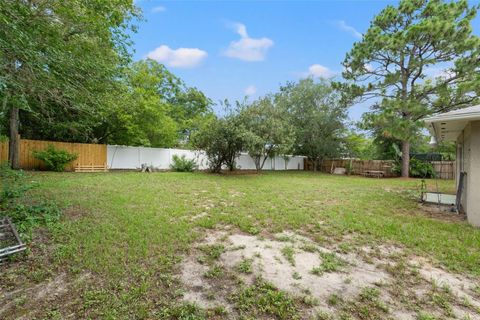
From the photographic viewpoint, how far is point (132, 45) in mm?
7852

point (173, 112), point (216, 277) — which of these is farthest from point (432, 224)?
point (173, 112)

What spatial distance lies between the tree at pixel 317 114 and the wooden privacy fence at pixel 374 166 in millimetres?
1193

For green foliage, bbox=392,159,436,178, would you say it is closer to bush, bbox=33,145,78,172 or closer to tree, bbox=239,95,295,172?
tree, bbox=239,95,295,172

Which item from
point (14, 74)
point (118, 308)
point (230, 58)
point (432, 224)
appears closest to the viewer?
point (118, 308)

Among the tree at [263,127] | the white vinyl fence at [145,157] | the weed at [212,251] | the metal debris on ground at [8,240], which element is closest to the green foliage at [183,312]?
the weed at [212,251]

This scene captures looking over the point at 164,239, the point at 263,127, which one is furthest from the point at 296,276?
the point at 263,127

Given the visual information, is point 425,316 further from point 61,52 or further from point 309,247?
point 61,52

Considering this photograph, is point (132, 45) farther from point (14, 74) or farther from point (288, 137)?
point (288, 137)

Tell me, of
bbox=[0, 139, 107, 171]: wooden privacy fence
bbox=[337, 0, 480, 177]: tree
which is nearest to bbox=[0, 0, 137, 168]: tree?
bbox=[0, 139, 107, 171]: wooden privacy fence

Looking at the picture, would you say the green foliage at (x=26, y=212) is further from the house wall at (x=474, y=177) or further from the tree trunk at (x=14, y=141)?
the house wall at (x=474, y=177)

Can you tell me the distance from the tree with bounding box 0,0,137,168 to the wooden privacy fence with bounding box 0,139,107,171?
6475mm

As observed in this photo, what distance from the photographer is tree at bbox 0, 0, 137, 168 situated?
3.21m

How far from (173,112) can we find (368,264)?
22.9 m

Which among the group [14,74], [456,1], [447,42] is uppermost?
[456,1]
